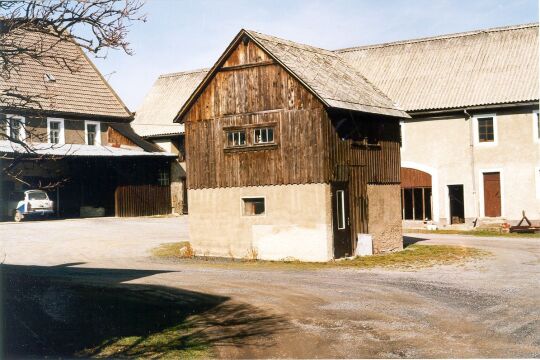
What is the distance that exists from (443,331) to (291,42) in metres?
17.6

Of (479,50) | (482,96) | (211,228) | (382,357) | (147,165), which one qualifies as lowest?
(382,357)

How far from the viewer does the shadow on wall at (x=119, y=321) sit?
471 inches

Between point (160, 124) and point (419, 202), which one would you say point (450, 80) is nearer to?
point (419, 202)

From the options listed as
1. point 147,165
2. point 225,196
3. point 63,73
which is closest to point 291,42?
point 225,196

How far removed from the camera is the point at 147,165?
4569 cm

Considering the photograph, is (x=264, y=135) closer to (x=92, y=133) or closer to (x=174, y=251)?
(x=174, y=251)

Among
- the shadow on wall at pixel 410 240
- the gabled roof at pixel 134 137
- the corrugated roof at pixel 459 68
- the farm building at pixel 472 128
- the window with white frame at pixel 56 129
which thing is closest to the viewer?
the shadow on wall at pixel 410 240

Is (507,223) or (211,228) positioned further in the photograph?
(507,223)

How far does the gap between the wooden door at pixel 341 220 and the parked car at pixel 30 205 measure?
21.4m

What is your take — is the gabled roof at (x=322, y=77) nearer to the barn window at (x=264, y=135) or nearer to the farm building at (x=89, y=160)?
the barn window at (x=264, y=135)

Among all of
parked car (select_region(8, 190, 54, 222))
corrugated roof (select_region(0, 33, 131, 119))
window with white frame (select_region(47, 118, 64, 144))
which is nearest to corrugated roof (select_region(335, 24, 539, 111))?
corrugated roof (select_region(0, 33, 131, 119))

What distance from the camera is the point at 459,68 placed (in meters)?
40.2

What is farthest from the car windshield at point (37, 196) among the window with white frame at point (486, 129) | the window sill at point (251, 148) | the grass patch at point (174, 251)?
the window with white frame at point (486, 129)

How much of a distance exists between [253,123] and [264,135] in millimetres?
621
